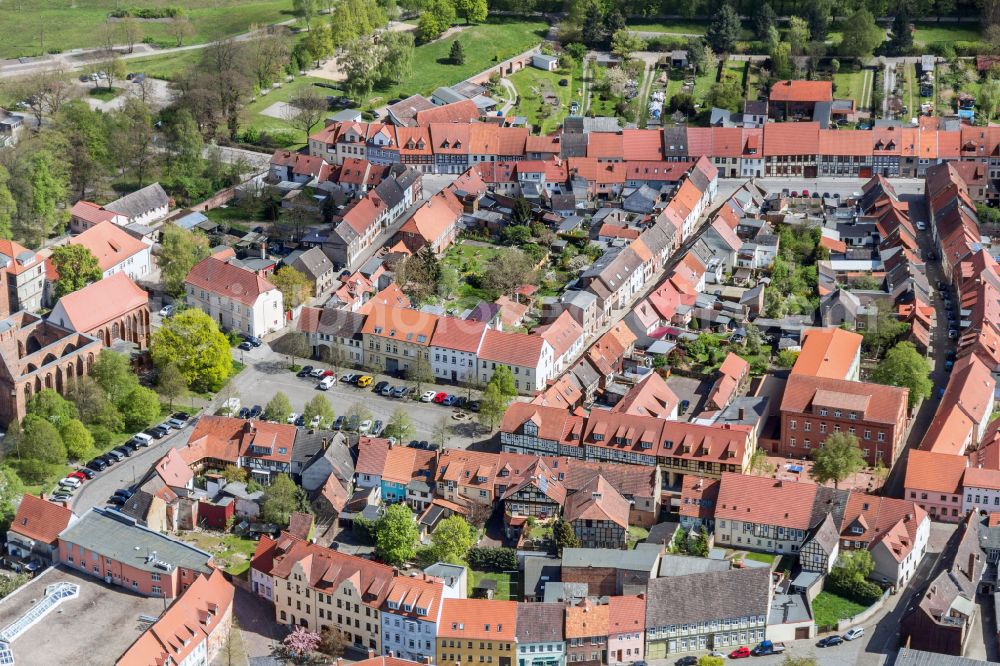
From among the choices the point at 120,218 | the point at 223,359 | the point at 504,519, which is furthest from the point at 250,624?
the point at 120,218

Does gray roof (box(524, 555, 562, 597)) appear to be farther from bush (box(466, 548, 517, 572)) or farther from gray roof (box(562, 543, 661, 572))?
gray roof (box(562, 543, 661, 572))

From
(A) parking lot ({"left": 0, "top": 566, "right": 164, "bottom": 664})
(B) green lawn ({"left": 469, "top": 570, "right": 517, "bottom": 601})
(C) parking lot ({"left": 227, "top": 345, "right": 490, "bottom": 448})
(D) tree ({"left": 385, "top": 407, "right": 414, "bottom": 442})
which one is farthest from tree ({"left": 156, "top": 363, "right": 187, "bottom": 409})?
(B) green lawn ({"left": 469, "top": 570, "right": 517, "bottom": 601})

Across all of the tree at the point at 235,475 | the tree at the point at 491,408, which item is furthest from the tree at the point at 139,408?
the tree at the point at 491,408

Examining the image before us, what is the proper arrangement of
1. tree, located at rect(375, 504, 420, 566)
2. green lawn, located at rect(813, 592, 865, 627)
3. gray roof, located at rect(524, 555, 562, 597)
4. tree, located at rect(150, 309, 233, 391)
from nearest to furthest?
1. green lawn, located at rect(813, 592, 865, 627)
2. gray roof, located at rect(524, 555, 562, 597)
3. tree, located at rect(375, 504, 420, 566)
4. tree, located at rect(150, 309, 233, 391)

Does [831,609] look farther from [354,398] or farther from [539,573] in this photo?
[354,398]

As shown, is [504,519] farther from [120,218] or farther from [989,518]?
[120,218]

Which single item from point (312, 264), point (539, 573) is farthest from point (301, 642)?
point (312, 264)
